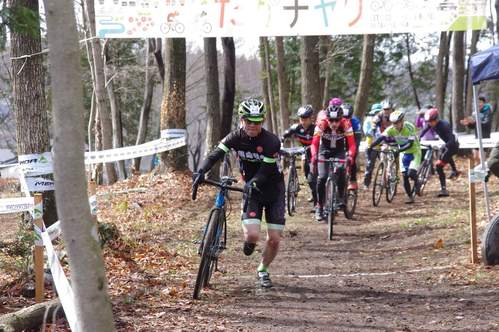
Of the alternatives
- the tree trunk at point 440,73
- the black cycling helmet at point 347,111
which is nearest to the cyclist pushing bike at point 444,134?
the black cycling helmet at point 347,111

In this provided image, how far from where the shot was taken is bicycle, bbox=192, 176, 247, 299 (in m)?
7.47

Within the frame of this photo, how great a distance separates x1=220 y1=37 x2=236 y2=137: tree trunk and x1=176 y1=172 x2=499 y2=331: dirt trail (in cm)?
1045

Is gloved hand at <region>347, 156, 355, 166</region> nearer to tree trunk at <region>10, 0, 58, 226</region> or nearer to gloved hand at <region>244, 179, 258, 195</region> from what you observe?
gloved hand at <region>244, 179, 258, 195</region>

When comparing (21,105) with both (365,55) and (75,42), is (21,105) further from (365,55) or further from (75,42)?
(365,55)

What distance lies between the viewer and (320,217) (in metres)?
13.3

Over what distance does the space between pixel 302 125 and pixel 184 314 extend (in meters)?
7.58

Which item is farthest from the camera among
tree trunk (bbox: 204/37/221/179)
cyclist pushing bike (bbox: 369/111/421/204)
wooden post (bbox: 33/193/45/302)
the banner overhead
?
tree trunk (bbox: 204/37/221/179)

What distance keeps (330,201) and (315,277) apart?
320cm

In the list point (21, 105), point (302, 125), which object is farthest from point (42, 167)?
point (302, 125)

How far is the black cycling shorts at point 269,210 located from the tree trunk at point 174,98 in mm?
10418

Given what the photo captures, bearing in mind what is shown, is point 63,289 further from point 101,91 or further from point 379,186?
point 101,91

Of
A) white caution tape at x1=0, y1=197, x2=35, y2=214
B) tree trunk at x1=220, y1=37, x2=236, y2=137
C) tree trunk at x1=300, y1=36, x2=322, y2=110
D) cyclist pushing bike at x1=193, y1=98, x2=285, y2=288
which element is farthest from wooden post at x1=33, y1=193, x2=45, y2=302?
tree trunk at x1=220, y1=37, x2=236, y2=137

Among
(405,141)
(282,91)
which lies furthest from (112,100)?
(405,141)

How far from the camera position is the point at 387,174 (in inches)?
625
